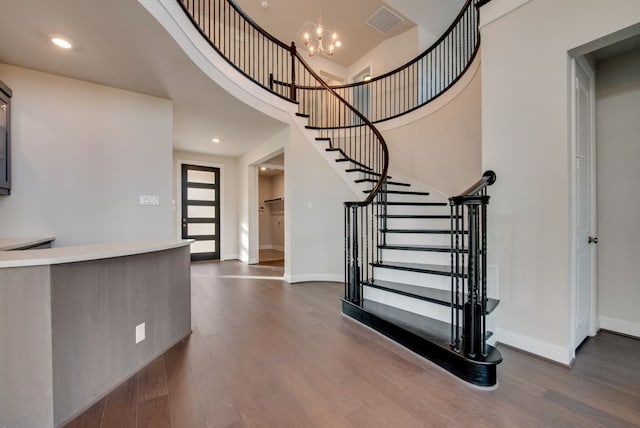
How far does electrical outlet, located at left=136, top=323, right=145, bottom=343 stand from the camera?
192 centimetres

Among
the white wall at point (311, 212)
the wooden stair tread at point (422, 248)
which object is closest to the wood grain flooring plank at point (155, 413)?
the wooden stair tread at point (422, 248)

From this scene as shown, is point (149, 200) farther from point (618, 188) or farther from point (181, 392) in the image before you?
point (618, 188)

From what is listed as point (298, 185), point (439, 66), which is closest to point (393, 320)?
point (298, 185)

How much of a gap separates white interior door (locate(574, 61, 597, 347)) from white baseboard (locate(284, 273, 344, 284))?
2.92 metres

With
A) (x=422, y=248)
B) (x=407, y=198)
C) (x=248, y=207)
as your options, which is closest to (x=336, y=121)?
(x=248, y=207)

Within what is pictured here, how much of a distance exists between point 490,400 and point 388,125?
433 centimetres

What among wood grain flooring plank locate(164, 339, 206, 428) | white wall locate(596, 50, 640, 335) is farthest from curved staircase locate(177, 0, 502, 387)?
wood grain flooring plank locate(164, 339, 206, 428)

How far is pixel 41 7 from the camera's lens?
78.2 inches

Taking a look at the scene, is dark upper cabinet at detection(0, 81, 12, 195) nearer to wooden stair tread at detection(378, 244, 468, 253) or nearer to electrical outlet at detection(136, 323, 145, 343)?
electrical outlet at detection(136, 323, 145, 343)

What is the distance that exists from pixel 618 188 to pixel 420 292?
1999 millimetres

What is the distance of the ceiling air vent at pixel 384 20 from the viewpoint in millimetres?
5256

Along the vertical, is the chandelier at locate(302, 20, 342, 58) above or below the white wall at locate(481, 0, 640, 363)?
above

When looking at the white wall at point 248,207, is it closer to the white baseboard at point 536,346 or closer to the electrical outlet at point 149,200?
the electrical outlet at point 149,200

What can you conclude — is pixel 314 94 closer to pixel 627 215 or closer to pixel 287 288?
pixel 287 288
